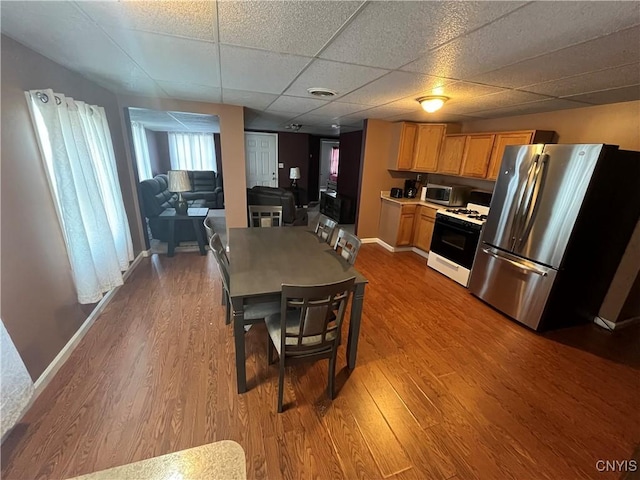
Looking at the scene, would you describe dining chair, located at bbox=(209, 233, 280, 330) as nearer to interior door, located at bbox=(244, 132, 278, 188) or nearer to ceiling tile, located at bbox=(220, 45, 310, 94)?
ceiling tile, located at bbox=(220, 45, 310, 94)

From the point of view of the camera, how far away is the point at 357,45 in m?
1.61

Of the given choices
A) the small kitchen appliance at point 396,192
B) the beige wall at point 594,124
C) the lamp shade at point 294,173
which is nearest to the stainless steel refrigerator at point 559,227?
the beige wall at point 594,124

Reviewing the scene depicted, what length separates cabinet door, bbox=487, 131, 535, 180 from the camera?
123 inches

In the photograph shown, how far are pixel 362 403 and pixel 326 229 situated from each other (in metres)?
1.57

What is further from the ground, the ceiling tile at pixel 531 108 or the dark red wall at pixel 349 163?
the ceiling tile at pixel 531 108

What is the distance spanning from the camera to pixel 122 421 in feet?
5.27

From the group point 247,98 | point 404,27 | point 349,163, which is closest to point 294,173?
point 349,163

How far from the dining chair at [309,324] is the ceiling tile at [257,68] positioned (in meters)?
1.61

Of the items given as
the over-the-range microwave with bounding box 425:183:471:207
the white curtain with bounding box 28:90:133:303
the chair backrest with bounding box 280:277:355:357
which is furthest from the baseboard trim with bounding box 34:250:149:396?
the over-the-range microwave with bounding box 425:183:471:207

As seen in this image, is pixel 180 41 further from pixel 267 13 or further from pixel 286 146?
pixel 286 146

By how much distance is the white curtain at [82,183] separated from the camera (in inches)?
75.7

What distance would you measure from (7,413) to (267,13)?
249 centimetres

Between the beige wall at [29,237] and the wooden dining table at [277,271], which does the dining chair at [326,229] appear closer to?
the wooden dining table at [277,271]

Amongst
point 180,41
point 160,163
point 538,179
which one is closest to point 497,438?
point 538,179
